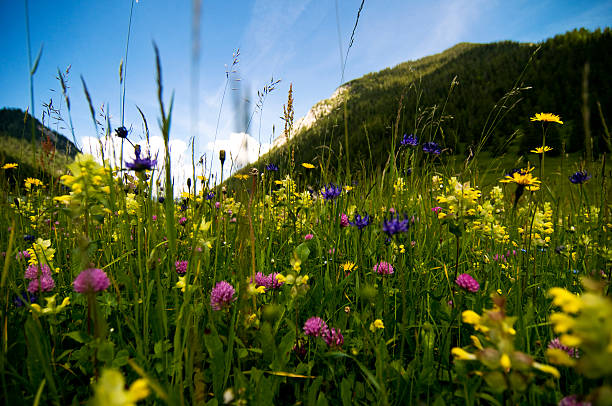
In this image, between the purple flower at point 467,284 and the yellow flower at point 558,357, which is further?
the purple flower at point 467,284

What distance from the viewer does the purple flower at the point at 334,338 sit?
114 cm

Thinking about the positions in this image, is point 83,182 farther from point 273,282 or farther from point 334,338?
point 334,338

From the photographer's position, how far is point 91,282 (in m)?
0.78

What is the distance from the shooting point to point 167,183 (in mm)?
959

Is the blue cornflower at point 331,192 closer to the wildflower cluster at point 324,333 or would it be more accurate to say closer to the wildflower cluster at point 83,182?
the wildflower cluster at point 324,333

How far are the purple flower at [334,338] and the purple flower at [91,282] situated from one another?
81 cm

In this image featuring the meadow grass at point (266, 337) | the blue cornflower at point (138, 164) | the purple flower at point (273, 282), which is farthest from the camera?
the purple flower at point (273, 282)

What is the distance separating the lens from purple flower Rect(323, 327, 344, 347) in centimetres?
114

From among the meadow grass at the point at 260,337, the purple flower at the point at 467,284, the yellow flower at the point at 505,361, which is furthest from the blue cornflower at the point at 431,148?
the yellow flower at the point at 505,361

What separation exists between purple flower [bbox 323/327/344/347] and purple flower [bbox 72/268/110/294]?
0.81 meters

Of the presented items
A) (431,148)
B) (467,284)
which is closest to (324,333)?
(467,284)

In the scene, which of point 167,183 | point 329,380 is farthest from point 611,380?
point 167,183

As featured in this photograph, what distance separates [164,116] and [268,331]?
2.78 ft

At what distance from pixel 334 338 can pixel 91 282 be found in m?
0.85
